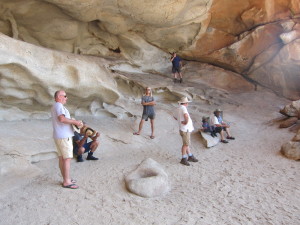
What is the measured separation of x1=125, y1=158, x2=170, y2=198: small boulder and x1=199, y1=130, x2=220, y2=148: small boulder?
6.65 feet

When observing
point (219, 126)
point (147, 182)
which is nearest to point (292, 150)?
point (219, 126)

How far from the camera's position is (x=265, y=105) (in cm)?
858

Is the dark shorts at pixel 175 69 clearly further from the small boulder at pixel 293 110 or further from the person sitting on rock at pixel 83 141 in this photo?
the person sitting on rock at pixel 83 141

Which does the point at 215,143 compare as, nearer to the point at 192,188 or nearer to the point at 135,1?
the point at 192,188

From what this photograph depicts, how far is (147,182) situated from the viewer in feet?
13.4

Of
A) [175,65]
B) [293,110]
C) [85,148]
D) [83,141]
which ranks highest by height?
[175,65]

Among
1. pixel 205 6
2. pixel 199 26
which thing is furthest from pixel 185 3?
pixel 199 26

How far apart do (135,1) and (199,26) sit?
2887 mm

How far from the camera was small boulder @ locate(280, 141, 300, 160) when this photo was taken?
5.46m

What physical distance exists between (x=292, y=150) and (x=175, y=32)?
5.14 meters

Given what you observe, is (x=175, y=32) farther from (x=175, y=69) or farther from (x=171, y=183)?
(x=171, y=183)

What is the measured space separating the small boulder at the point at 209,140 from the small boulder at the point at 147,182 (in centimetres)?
203

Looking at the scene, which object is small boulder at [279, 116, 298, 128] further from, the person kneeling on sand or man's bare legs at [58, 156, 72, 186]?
man's bare legs at [58, 156, 72, 186]

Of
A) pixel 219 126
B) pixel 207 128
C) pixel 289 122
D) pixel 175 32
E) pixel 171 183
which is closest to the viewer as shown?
pixel 171 183
